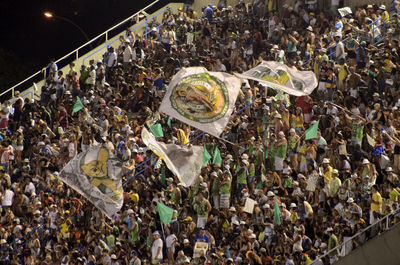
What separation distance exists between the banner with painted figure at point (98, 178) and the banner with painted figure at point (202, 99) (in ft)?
5.89

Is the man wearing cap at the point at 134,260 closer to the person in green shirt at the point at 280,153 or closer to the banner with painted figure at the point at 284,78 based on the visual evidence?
the person in green shirt at the point at 280,153

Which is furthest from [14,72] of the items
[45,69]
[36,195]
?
[36,195]

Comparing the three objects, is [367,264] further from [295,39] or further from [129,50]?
[129,50]

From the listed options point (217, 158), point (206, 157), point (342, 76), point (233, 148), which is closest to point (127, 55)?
point (233, 148)

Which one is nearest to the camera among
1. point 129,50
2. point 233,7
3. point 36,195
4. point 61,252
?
point 61,252

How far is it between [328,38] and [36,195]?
9359 mm

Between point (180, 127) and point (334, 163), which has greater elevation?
point (334, 163)

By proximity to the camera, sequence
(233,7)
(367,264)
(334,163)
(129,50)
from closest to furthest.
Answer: (367,264) → (334,163) → (129,50) → (233,7)

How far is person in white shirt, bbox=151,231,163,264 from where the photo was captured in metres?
28.9

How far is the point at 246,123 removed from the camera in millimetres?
31766

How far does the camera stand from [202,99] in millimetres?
28031

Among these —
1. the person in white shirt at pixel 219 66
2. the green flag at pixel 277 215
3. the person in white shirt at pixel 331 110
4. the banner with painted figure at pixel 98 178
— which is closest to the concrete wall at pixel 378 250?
Result: the green flag at pixel 277 215

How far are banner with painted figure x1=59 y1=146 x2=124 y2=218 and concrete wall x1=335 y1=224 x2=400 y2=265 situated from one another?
5.44 meters

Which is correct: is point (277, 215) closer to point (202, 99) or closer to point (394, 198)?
point (394, 198)
